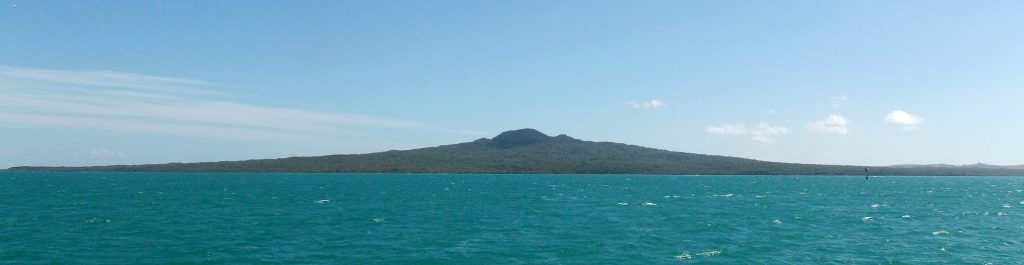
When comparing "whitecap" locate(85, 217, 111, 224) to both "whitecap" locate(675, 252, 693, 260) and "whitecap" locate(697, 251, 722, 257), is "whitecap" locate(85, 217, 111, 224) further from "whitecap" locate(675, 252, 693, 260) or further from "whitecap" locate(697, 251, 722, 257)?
"whitecap" locate(697, 251, 722, 257)

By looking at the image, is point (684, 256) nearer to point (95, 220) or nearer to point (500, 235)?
point (500, 235)

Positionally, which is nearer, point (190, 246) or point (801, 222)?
point (190, 246)

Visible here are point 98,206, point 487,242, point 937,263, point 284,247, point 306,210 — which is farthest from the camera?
point 98,206

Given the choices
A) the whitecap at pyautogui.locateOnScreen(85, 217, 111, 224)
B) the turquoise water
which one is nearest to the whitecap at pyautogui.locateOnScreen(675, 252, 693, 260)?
the turquoise water

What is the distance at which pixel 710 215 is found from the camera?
72438 millimetres

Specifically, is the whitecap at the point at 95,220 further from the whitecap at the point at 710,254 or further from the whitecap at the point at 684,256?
the whitecap at the point at 710,254

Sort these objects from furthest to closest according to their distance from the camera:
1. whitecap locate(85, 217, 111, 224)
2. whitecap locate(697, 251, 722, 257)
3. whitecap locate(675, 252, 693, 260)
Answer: whitecap locate(85, 217, 111, 224) < whitecap locate(697, 251, 722, 257) < whitecap locate(675, 252, 693, 260)

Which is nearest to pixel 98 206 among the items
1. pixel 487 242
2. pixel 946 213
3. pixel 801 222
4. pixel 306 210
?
pixel 306 210

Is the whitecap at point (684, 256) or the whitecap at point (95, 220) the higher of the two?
the whitecap at point (95, 220)

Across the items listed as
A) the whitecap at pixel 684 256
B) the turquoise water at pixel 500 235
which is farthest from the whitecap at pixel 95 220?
the whitecap at pixel 684 256

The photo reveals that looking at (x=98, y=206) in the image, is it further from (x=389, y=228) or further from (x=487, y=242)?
(x=487, y=242)

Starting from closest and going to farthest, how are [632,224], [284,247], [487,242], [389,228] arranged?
[284,247], [487,242], [389,228], [632,224]

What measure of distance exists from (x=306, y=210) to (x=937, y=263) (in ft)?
183

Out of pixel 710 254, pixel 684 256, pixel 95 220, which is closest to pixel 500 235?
pixel 684 256
